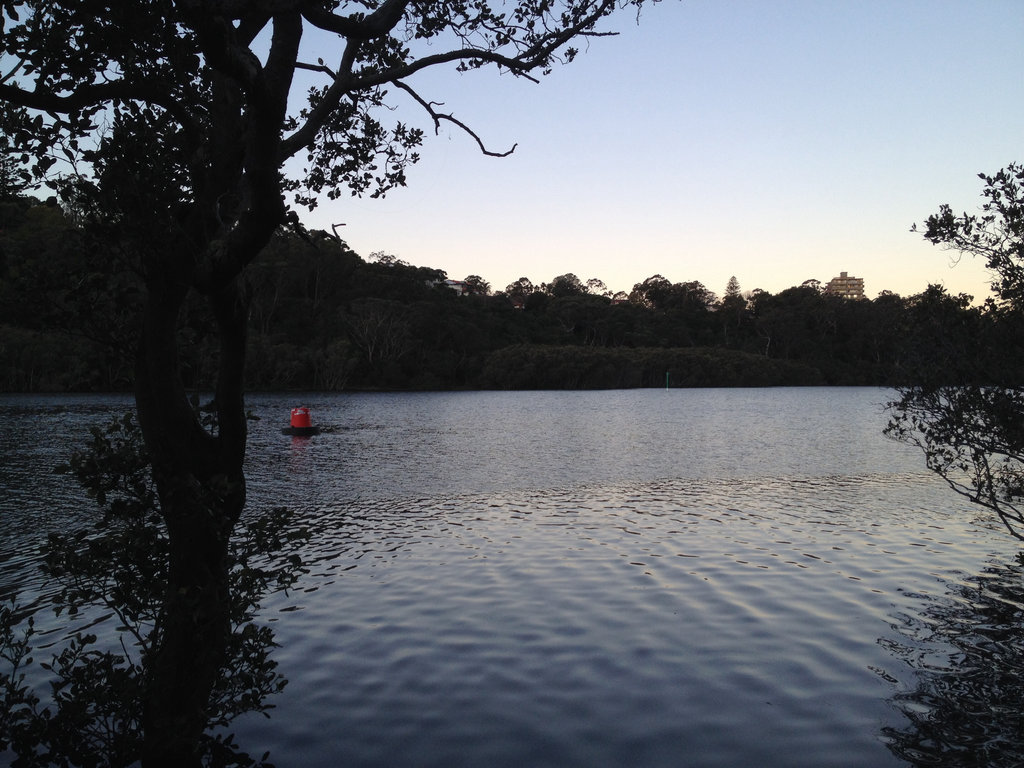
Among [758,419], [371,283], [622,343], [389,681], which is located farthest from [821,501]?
[622,343]

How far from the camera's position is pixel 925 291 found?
9617 mm

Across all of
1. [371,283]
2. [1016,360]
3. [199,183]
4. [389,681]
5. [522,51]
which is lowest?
[389,681]

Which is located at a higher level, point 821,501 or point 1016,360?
point 1016,360

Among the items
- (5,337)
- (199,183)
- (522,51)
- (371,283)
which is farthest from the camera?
(371,283)

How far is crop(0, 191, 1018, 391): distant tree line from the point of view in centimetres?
457

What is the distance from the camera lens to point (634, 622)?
9195 mm

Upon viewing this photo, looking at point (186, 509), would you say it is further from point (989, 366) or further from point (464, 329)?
point (464, 329)

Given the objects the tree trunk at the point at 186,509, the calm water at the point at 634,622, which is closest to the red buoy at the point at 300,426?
the calm water at the point at 634,622

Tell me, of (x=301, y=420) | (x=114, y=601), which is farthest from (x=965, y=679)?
(x=301, y=420)

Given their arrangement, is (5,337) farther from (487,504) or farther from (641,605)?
(641,605)

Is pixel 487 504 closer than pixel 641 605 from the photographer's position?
No

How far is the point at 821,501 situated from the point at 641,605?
10.1 metres

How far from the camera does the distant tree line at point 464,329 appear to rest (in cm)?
457

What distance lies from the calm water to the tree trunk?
1.71m
